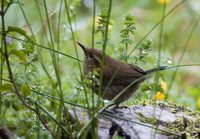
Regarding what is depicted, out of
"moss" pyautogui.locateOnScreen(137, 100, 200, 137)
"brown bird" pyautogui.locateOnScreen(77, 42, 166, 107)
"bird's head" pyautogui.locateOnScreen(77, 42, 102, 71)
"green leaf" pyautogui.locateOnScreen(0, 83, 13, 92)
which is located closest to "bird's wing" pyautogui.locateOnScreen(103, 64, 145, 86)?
"brown bird" pyautogui.locateOnScreen(77, 42, 166, 107)

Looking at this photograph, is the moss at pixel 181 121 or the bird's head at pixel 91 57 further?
the bird's head at pixel 91 57

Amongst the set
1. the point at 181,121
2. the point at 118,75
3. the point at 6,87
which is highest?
the point at 118,75

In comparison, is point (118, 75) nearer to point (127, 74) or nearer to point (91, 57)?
point (127, 74)

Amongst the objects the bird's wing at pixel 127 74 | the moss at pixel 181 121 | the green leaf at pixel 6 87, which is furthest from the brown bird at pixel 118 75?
the green leaf at pixel 6 87

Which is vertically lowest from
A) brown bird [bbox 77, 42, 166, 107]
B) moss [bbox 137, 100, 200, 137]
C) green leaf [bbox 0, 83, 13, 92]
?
green leaf [bbox 0, 83, 13, 92]

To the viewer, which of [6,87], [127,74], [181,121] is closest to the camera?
[6,87]

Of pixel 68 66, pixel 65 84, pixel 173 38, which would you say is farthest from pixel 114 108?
pixel 173 38

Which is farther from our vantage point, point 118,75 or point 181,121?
point 118,75

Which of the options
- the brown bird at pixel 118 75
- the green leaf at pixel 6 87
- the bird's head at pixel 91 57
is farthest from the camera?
the bird's head at pixel 91 57

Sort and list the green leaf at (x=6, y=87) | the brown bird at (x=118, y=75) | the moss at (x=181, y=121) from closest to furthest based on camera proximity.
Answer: the green leaf at (x=6, y=87) → the moss at (x=181, y=121) → the brown bird at (x=118, y=75)

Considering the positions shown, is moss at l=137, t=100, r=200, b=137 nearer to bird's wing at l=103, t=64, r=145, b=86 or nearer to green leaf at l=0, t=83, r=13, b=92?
bird's wing at l=103, t=64, r=145, b=86

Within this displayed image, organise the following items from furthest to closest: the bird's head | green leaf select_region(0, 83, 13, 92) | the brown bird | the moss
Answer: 1. the bird's head
2. the brown bird
3. the moss
4. green leaf select_region(0, 83, 13, 92)

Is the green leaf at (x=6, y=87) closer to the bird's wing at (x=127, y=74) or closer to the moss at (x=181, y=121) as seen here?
the moss at (x=181, y=121)

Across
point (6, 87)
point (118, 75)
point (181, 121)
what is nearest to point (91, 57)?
point (118, 75)
